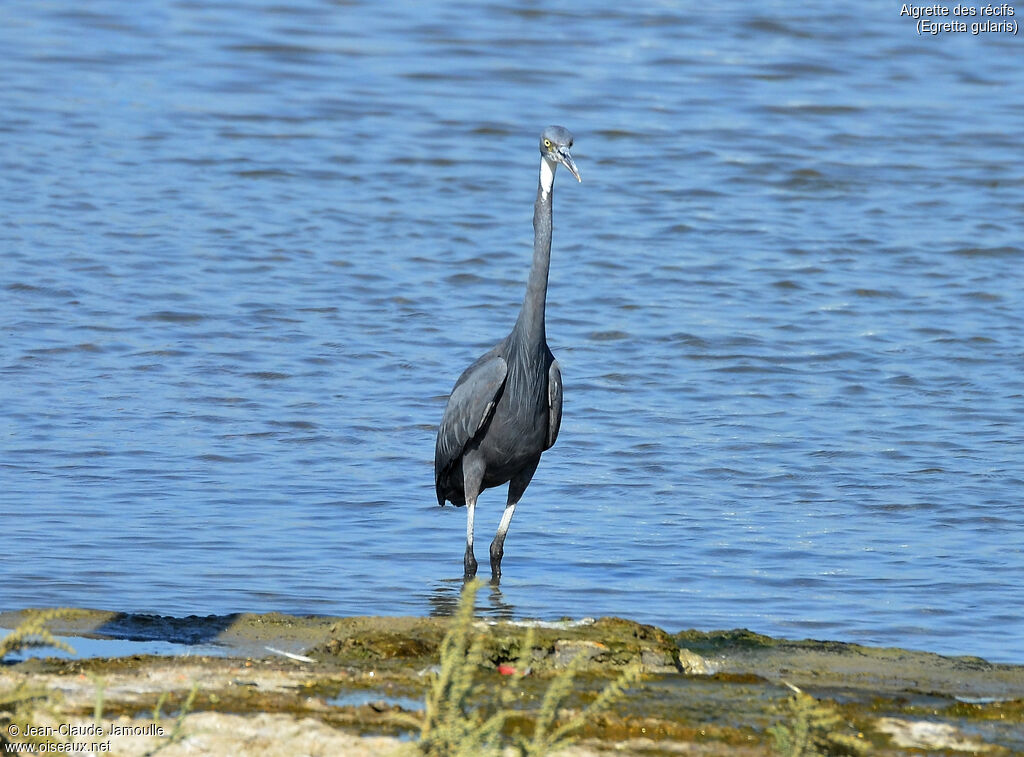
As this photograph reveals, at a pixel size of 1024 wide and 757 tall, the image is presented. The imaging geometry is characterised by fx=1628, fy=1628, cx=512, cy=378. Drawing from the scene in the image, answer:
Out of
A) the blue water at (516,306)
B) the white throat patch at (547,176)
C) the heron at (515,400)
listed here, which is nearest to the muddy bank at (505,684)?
the blue water at (516,306)

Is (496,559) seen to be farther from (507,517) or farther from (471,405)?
(471,405)

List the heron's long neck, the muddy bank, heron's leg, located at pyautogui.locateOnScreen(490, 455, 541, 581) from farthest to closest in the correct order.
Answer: heron's leg, located at pyautogui.locateOnScreen(490, 455, 541, 581) < the heron's long neck < the muddy bank

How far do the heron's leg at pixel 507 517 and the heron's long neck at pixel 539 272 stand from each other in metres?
0.65

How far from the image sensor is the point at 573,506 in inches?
350

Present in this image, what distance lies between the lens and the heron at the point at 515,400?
25.2 feet

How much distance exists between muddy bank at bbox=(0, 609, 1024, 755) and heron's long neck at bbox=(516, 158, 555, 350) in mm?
2008

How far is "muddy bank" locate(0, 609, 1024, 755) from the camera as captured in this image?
4.42 meters

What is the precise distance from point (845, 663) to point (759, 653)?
30 cm

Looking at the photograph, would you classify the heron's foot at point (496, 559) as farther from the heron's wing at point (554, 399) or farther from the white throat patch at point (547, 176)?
the white throat patch at point (547, 176)

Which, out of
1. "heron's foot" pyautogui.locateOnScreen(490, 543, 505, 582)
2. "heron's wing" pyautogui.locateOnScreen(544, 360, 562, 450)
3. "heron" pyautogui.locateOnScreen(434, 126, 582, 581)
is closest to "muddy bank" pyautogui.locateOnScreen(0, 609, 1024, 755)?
"heron's foot" pyautogui.locateOnScreen(490, 543, 505, 582)

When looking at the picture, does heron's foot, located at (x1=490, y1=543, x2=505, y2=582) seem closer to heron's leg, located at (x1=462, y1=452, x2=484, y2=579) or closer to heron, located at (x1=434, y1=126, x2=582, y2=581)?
heron, located at (x1=434, y1=126, x2=582, y2=581)

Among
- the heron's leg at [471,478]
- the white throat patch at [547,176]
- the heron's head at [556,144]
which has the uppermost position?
the heron's head at [556,144]

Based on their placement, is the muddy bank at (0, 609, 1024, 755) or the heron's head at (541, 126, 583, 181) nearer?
the muddy bank at (0, 609, 1024, 755)

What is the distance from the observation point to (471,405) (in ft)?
25.4
